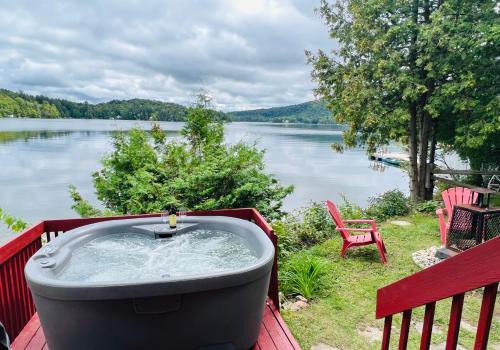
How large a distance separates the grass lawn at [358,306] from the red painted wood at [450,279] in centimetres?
183

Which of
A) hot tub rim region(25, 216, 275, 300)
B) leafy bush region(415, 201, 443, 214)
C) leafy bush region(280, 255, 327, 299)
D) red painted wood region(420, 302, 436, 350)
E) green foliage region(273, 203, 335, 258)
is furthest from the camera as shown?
leafy bush region(415, 201, 443, 214)

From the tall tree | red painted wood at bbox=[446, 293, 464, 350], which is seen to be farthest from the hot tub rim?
the tall tree

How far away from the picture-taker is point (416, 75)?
6.81 meters

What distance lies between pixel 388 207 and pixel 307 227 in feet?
7.84

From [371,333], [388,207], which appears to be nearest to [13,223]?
[371,333]

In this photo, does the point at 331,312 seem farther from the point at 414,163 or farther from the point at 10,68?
the point at 10,68

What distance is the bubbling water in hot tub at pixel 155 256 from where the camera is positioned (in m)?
2.72

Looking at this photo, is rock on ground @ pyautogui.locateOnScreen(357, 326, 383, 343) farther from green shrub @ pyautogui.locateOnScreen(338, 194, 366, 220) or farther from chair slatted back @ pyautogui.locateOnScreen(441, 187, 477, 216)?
green shrub @ pyautogui.locateOnScreen(338, 194, 366, 220)

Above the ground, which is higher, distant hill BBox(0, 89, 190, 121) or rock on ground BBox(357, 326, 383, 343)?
distant hill BBox(0, 89, 190, 121)

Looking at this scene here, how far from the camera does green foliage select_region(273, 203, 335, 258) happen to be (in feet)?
18.0

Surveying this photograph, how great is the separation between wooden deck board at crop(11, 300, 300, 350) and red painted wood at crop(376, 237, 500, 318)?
1.31m

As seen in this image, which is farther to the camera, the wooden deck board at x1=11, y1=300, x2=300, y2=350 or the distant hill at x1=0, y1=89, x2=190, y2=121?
the distant hill at x1=0, y1=89, x2=190, y2=121

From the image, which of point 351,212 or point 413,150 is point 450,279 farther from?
point 413,150

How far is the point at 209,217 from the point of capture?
3342 mm
